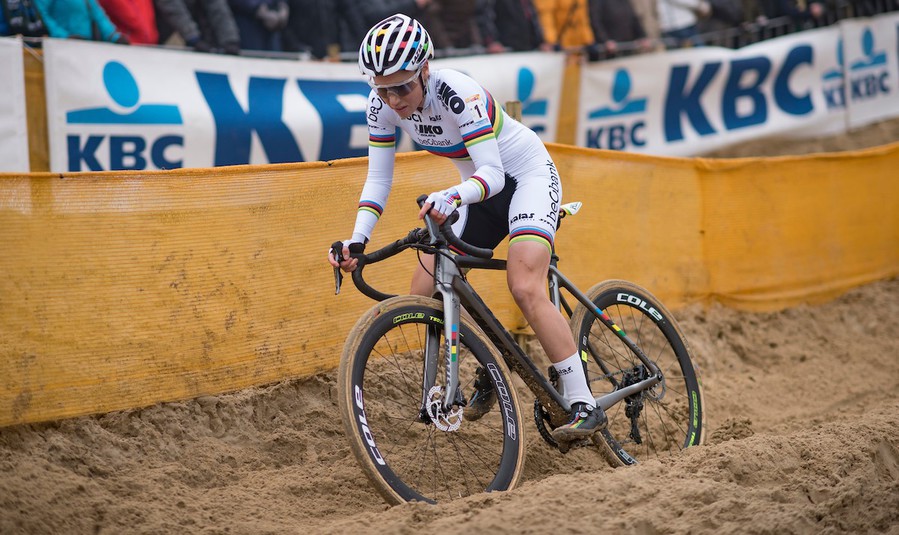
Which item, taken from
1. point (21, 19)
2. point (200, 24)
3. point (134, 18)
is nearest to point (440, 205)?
point (21, 19)

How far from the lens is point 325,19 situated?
1009cm

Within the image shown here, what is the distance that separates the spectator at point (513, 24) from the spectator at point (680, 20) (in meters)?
2.29

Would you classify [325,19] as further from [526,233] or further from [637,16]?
[526,233]

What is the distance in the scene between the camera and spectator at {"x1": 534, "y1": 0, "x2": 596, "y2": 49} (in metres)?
11.8

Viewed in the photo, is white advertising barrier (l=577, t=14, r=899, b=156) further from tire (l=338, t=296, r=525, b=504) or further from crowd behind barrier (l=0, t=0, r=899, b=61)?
tire (l=338, t=296, r=525, b=504)

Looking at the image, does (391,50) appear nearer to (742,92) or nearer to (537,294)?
(537,294)

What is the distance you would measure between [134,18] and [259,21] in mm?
1297

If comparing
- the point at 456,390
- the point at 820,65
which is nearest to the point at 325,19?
the point at 456,390

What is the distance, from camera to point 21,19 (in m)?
7.92

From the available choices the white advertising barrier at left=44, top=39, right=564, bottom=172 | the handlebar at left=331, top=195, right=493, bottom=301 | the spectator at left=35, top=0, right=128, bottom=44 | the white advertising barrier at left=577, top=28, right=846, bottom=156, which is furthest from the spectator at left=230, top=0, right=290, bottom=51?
the handlebar at left=331, top=195, right=493, bottom=301

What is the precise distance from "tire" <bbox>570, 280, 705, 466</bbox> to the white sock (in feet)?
1.22

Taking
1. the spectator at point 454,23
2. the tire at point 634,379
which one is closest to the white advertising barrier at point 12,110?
the tire at point 634,379

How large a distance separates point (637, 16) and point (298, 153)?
5.76m

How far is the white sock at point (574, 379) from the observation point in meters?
5.31
